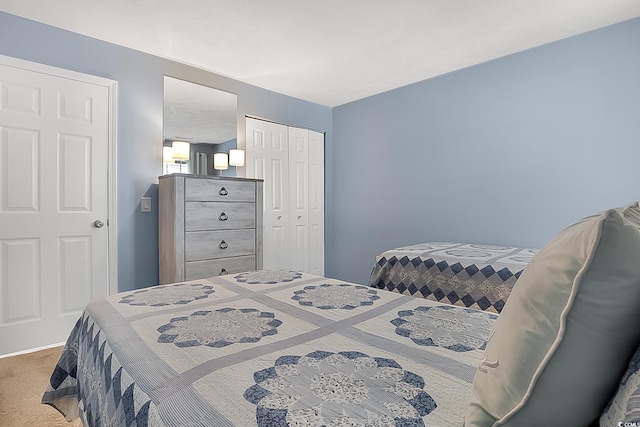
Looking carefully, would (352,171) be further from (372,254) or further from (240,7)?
(240,7)

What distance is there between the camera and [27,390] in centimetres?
197

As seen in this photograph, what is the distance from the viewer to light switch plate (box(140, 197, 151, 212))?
2987 millimetres

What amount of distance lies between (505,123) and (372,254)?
2091 millimetres

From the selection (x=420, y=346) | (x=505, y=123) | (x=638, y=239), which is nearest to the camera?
(x=638, y=239)

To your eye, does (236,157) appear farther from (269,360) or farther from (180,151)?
(269,360)

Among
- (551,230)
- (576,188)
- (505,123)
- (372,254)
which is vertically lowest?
(372,254)

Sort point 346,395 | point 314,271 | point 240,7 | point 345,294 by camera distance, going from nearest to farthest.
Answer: point 346,395
point 345,294
point 240,7
point 314,271

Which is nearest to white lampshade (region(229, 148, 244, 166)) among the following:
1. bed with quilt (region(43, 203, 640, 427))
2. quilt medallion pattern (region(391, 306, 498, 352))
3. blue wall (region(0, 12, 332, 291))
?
blue wall (region(0, 12, 332, 291))

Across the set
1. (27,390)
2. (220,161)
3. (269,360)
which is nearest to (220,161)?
(220,161)

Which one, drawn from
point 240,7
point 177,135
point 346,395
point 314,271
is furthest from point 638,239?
point 314,271

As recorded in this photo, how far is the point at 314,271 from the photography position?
454cm

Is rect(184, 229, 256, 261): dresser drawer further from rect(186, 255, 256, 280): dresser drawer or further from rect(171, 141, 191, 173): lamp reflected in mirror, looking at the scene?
rect(171, 141, 191, 173): lamp reflected in mirror

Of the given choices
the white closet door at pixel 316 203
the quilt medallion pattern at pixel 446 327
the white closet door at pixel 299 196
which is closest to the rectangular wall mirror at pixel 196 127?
the white closet door at pixel 299 196

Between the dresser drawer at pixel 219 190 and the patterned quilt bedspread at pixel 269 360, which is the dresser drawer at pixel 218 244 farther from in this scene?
the patterned quilt bedspread at pixel 269 360
